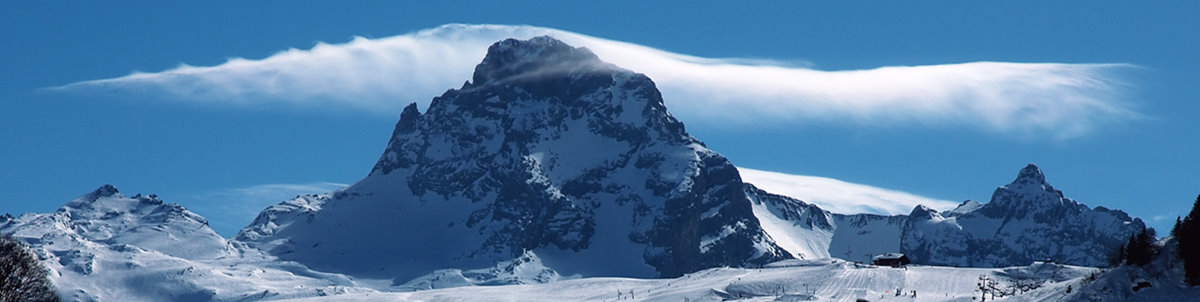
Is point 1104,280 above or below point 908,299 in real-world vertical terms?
below

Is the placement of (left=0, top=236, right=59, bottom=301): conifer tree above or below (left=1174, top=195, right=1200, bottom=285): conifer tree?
below

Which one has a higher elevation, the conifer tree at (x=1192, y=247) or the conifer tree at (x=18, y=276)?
the conifer tree at (x=1192, y=247)

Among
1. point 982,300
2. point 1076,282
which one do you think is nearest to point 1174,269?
point 1076,282

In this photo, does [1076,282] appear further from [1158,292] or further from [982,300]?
[982,300]

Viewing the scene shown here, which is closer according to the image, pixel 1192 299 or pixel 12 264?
pixel 12 264

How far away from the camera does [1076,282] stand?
5054 inches

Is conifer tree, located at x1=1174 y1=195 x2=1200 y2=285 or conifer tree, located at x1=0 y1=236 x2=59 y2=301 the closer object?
conifer tree, located at x1=0 y1=236 x2=59 y2=301

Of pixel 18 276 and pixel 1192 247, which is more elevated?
pixel 1192 247

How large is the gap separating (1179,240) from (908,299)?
72.7m

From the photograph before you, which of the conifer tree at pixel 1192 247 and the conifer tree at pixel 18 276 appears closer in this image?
the conifer tree at pixel 18 276

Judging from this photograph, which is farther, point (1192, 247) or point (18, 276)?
point (1192, 247)

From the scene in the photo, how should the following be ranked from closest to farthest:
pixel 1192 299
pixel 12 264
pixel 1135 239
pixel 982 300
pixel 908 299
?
1. pixel 12 264
2. pixel 1192 299
3. pixel 1135 239
4. pixel 982 300
5. pixel 908 299

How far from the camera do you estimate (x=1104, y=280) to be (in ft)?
395

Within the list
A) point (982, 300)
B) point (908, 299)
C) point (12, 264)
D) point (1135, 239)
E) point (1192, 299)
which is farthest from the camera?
point (908, 299)
